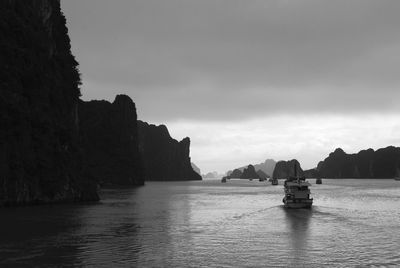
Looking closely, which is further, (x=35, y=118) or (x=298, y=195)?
(x=35, y=118)

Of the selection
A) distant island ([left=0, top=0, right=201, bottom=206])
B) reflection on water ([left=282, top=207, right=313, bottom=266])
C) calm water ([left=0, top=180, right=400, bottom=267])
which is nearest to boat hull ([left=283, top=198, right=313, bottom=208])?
reflection on water ([left=282, top=207, right=313, bottom=266])

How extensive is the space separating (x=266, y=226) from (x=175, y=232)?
39.8 ft

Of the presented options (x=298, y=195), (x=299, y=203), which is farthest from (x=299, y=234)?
(x=298, y=195)

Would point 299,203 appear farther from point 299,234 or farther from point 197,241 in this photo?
point 197,241

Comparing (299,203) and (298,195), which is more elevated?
(298,195)

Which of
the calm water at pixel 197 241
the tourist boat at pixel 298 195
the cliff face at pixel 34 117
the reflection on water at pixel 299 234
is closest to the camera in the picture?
the calm water at pixel 197 241

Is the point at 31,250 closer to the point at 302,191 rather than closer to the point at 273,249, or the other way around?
the point at 273,249

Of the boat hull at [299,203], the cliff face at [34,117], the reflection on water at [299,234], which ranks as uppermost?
the cliff face at [34,117]

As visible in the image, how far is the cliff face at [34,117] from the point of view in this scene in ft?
214

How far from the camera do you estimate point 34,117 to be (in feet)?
237

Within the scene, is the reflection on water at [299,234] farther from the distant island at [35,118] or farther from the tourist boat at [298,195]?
the distant island at [35,118]

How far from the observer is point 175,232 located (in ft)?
138

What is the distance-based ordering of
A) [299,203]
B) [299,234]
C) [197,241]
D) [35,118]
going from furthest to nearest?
[35,118] < [299,203] < [299,234] < [197,241]

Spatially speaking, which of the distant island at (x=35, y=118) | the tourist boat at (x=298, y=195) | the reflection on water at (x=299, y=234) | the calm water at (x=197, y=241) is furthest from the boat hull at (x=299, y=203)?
the distant island at (x=35, y=118)
